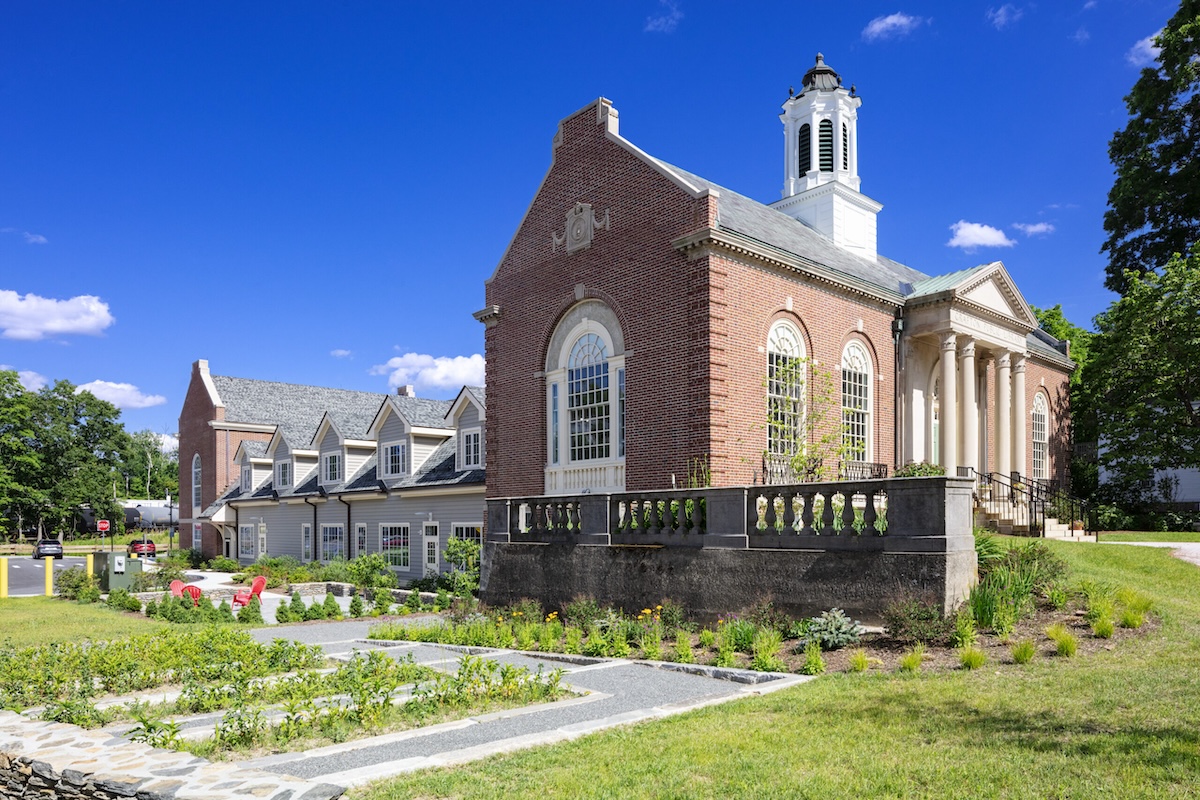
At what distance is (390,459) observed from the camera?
3438cm

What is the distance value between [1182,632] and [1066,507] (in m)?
16.9

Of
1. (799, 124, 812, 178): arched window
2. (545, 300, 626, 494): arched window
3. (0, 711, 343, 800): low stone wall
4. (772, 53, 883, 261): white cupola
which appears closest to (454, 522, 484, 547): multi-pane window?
(545, 300, 626, 494): arched window

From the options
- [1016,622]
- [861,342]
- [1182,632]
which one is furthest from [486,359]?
[1182,632]

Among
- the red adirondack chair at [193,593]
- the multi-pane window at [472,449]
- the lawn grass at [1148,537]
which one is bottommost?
the red adirondack chair at [193,593]

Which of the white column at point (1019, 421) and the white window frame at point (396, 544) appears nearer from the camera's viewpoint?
the white column at point (1019, 421)

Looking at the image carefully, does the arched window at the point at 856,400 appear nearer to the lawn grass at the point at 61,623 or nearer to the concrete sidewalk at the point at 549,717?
the concrete sidewalk at the point at 549,717

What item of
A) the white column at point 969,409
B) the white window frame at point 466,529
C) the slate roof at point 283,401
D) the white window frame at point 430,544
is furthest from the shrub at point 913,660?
the slate roof at point 283,401

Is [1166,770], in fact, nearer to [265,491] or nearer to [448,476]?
[448,476]

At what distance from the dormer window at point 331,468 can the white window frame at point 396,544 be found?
14.3ft

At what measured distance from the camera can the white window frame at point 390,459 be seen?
33500 mm

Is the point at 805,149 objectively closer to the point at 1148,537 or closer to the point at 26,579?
the point at 1148,537

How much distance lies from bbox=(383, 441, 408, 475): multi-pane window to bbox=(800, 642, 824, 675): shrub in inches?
948

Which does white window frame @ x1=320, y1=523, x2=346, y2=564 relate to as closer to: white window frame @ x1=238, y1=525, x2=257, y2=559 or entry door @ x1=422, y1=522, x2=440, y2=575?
entry door @ x1=422, y1=522, x2=440, y2=575

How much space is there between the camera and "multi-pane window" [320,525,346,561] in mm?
36750
